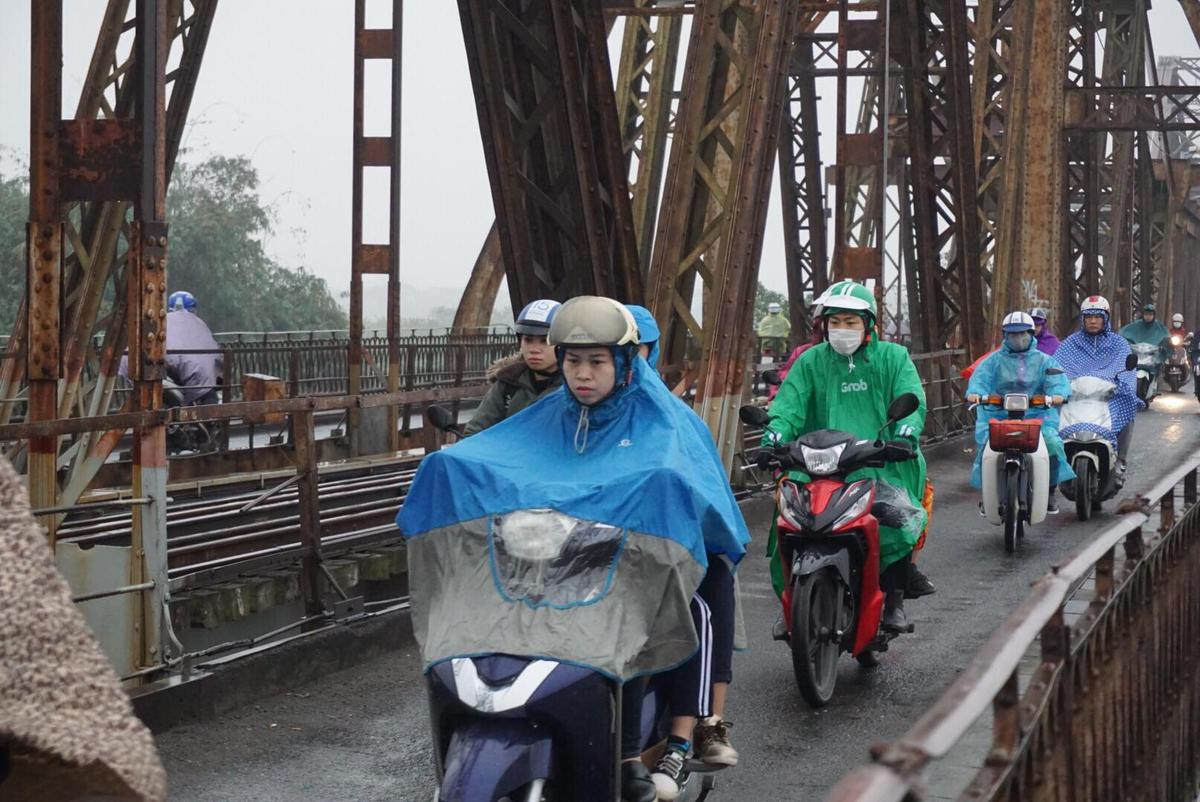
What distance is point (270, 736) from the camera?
273 inches

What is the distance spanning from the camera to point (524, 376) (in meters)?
6.64

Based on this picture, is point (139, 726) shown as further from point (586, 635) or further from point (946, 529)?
point (946, 529)

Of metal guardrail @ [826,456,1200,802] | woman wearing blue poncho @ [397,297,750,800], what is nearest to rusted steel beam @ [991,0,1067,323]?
metal guardrail @ [826,456,1200,802]

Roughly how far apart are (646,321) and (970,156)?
15.4 meters

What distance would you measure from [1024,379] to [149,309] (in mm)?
7729

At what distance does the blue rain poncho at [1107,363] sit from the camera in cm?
1522

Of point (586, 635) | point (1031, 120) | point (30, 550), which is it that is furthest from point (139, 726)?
point (1031, 120)

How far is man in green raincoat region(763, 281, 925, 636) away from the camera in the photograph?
25.9 feet

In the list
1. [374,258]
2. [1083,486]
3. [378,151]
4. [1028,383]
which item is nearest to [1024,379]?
[1028,383]

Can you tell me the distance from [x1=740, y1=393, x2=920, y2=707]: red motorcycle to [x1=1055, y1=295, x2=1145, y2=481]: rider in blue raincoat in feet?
26.0

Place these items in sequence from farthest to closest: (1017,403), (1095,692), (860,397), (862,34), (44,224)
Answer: (862,34) < (1017,403) < (860,397) < (44,224) < (1095,692)

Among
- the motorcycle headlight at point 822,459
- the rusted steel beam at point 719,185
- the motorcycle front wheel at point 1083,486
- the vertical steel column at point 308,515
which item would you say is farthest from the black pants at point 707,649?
the motorcycle front wheel at point 1083,486

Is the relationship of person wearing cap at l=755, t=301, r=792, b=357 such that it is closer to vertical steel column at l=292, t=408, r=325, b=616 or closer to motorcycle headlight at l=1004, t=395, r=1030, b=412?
motorcycle headlight at l=1004, t=395, r=1030, b=412

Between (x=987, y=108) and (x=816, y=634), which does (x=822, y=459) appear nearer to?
(x=816, y=634)
